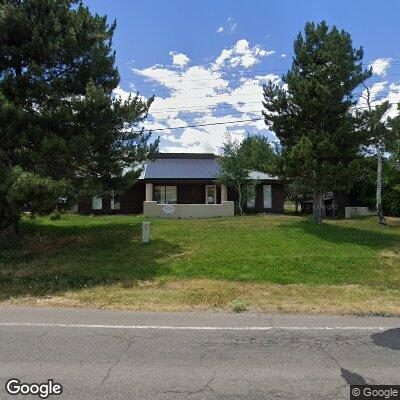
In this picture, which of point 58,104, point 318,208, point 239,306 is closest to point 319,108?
point 318,208

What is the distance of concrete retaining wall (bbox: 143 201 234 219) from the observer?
24.4 meters

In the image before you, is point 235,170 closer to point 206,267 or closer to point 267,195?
point 267,195

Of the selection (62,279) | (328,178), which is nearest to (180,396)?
(62,279)

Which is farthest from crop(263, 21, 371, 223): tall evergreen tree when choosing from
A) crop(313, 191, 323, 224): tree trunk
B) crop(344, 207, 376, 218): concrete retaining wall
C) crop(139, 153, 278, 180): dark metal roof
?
crop(344, 207, 376, 218): concrete retaining wall

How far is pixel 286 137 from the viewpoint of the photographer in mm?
22016

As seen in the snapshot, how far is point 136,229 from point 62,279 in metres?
7.68

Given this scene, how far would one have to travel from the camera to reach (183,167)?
34.5 metres

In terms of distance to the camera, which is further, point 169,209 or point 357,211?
point 357,211

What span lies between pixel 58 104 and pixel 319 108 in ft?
39.9

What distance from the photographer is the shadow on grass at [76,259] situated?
39.1ft

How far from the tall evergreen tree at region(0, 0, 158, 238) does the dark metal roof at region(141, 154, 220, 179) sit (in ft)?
44.6

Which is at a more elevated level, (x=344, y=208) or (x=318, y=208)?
(x=318, y=208)

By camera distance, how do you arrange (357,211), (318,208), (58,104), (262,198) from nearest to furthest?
(58,104), (318,208), (262,198), (357,211)

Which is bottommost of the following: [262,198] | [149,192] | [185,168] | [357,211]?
[357,211]
